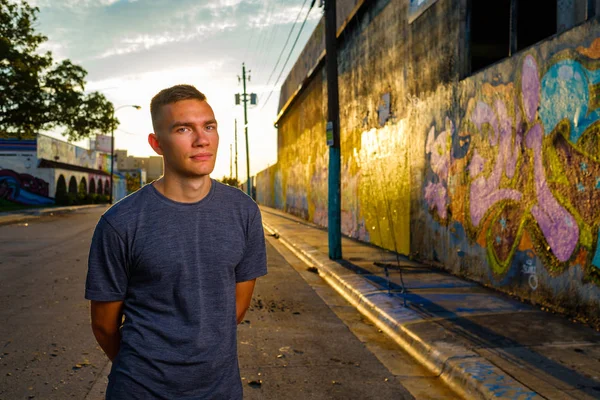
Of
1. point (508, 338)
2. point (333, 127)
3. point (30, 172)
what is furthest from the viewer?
point (30, 172)

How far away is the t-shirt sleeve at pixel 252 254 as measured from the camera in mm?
2168

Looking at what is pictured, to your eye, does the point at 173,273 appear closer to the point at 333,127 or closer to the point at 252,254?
the point at 252,254

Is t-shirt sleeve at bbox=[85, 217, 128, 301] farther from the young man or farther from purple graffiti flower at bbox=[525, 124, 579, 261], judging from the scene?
purple graffiti flower at bbox=[525, 124, 579, 261]

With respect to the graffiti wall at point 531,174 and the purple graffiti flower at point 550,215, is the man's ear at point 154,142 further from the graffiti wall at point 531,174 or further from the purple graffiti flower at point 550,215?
the purple graffiti flower at point 550,215

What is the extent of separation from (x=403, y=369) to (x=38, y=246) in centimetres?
1242

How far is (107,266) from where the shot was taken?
190 cm

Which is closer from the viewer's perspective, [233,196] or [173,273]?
[173,273]

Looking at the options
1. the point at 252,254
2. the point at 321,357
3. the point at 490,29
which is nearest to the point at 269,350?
the point at 321,357

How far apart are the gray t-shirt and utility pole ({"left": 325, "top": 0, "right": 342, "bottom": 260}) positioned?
9.72m

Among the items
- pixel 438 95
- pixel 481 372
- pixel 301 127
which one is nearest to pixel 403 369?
pixel 481 372

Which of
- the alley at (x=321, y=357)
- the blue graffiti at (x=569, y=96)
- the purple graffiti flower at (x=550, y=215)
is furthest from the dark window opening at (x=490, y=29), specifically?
the alley at (x=321, y=357)

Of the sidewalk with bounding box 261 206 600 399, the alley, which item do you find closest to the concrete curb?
the sidewalk with bounding box 261 206 600 399

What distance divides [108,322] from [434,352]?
3844 millimetres

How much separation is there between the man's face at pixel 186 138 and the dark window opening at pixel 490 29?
855 cm
